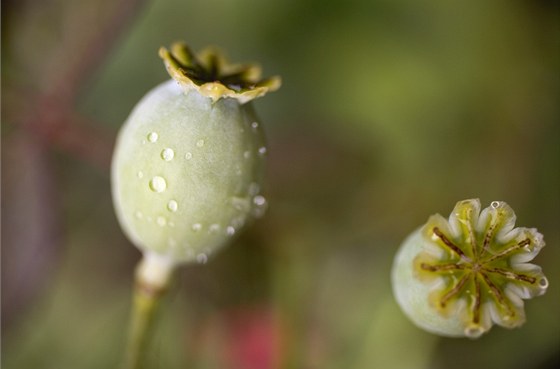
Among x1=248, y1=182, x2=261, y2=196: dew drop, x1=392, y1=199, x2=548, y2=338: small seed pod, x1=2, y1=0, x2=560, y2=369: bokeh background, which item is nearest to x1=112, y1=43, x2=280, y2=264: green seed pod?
x1=248, y1=182, x2=261, y2=196: dew drop

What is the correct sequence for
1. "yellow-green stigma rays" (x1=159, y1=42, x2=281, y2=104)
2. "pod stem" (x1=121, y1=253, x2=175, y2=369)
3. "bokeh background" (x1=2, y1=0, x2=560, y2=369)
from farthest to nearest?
"bokeh background" (x1=2, y1=0, x2=560, y2=369)
"pod stem" (x1=121, y1=253, x2=175, y2=369)
"yellow-green stigma rays" (x1=159, y1=42, x2=281, y2=104)

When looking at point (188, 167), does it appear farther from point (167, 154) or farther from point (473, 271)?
point (473, 271)

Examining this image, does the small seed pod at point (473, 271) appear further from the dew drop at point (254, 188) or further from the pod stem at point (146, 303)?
the pod stem at point (146, 303)

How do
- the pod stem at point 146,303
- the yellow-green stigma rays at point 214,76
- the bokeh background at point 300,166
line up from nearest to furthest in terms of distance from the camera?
the yellow-green stigma rays at point 214,76 → the pod stem at point 146,303 → the bokeh background at point 300,166

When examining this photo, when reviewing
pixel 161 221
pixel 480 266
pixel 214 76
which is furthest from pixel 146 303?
pixel 480 266

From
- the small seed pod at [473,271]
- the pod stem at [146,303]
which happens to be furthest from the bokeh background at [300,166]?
the small seed pod at [473,271]

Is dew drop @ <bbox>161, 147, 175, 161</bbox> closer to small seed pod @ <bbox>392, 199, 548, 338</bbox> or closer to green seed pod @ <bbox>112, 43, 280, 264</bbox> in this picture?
green seed pod @ <bbox>112, 43, 280, 264</bbox>

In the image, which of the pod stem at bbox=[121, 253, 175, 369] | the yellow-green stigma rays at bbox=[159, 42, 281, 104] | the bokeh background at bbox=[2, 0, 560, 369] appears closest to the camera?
the yellow-green stigma rays at bbox=[159, 42, 281, 104]
